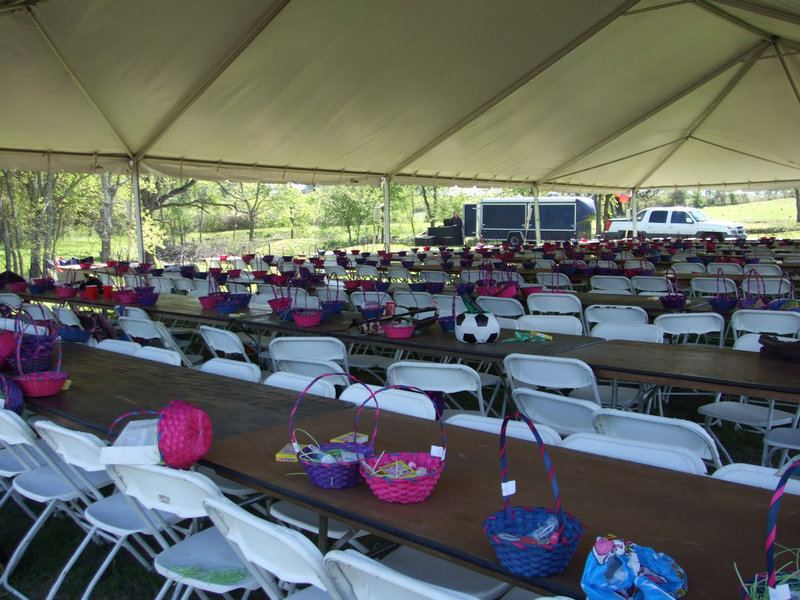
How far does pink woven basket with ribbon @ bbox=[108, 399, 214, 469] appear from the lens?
5.77ft

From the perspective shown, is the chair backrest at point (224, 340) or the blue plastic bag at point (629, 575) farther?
the chair backrest at point (224, 340)

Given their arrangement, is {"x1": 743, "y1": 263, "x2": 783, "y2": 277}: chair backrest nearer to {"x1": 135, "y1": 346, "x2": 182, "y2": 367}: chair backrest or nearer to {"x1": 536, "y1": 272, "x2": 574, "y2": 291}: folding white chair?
{"x1": 536, "y1": 272, "x2": 574, "y2": 291}: folding white chair

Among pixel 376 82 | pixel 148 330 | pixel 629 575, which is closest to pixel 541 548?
pixel 629 575

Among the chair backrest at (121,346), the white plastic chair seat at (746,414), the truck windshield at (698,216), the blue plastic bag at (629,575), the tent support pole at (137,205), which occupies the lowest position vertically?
the white plastic chair seat at (746,414)

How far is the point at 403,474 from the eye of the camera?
1605mm

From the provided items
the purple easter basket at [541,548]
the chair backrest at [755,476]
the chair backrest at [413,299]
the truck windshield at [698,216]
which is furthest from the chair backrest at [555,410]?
the truck windshield at [698,216]

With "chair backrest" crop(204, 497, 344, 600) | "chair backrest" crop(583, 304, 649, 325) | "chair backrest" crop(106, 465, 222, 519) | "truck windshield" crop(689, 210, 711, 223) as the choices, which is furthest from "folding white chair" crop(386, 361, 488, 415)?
"truck windshield" crop(689, 210, 711, 223)

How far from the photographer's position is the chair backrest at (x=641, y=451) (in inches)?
68.7

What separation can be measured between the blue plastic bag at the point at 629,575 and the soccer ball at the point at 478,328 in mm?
2229

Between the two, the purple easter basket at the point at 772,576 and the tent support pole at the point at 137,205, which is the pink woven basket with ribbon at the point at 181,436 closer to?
the purple easter basket at the point at 772,576

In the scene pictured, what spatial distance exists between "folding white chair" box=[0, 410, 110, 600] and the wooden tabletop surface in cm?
72

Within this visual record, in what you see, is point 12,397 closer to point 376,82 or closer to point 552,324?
point 552,324

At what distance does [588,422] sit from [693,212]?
22.9 metres

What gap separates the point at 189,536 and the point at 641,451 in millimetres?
1393
